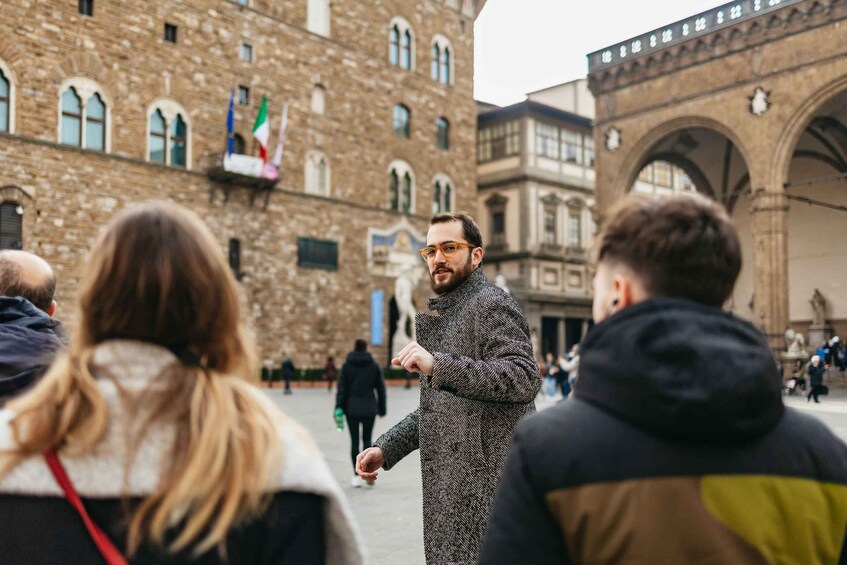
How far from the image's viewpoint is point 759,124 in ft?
81.9

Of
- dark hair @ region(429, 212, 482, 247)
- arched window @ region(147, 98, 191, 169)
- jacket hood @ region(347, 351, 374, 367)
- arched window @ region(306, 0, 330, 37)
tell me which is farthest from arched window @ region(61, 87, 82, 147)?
dark hair @ region(429, 212, 482, 247)

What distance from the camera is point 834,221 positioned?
32.2 m

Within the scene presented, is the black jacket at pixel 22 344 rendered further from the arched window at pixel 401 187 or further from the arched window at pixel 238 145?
the arched window at pixel 401 187

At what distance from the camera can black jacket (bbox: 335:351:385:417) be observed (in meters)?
9.64

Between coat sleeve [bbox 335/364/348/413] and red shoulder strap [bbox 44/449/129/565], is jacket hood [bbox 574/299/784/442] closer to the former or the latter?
red shoulder strap [bbox 44/449/129/565]

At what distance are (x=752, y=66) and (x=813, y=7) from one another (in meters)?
2.30

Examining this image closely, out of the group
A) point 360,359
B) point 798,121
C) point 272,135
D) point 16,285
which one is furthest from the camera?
point 272,135

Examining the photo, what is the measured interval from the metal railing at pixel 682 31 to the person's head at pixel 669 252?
2600 centimetres

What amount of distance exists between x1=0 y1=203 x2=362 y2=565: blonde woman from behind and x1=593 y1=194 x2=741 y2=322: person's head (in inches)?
27.7

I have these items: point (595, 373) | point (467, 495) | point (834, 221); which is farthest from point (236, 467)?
point (834, 221)

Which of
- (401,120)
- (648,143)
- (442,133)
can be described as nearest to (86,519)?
(648,143)

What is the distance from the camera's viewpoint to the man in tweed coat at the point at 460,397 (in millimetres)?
3084

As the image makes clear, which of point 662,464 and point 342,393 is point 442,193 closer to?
point 342,393

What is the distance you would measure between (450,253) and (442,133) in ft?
108
